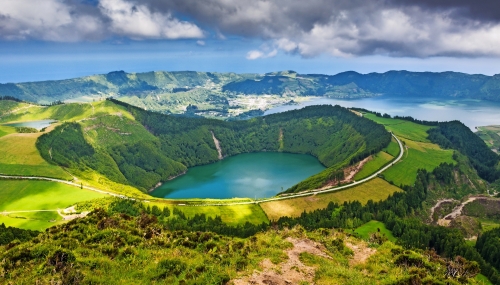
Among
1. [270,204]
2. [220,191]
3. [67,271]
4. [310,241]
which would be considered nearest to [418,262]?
[310,241]

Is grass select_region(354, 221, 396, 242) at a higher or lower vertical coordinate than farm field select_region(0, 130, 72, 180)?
lower

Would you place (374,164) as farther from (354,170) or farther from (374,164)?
(354,170)

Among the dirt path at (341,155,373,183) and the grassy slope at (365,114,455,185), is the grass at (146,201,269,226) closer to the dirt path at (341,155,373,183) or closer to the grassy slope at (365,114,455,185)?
the dirt path at (341,155,373,183)

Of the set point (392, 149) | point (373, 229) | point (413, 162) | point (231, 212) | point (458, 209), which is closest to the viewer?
point (373, 229)

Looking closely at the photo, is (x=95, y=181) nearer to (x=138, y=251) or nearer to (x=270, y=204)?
(x=270, y=204)

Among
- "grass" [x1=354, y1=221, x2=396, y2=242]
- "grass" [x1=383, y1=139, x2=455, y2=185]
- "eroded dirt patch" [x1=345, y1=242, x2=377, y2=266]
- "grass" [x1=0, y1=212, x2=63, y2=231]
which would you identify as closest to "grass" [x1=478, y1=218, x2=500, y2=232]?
"grass" [x1=383, y1=139, x2=455, y2=185]

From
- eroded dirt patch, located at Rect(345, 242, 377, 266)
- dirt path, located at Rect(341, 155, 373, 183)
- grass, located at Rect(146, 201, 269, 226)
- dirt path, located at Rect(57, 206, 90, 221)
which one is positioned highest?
eroded dirt patch, located at Rect(345, 242, 377, 266)

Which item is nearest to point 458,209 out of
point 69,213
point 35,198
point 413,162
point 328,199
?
point 413,162
